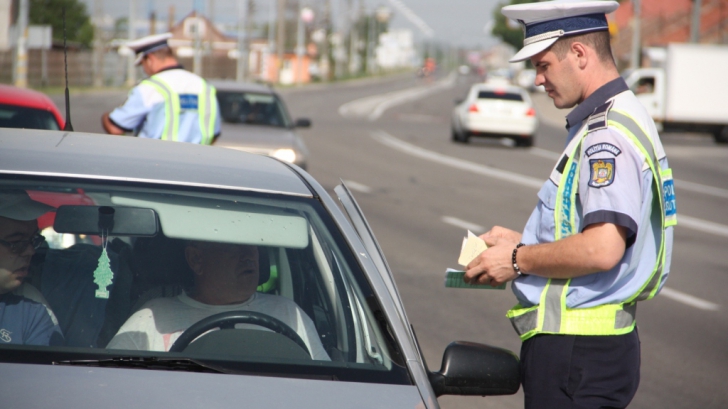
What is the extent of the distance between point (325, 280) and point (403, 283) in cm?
527

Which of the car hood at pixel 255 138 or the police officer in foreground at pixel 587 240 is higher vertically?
the police officer in foreground at pixel 587 240

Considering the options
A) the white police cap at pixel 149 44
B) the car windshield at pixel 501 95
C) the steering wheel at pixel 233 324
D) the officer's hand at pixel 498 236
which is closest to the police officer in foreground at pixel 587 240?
the officer's hand at pixel 498 236

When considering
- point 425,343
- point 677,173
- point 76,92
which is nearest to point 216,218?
point 425,343

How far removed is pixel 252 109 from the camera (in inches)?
505

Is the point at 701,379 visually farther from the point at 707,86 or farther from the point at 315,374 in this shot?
the point at 707,86

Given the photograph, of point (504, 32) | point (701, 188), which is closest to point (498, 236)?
point (701, 188)

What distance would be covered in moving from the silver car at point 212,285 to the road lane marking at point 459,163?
1342 centimetres

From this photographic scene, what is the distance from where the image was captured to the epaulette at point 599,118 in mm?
2703

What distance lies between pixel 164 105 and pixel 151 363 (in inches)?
166

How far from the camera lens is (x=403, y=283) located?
8250 mm

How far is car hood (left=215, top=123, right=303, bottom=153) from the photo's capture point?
35.5 ft

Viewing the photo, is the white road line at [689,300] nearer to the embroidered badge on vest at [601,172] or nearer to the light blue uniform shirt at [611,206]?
the light blue uniform shirt at [611,206]

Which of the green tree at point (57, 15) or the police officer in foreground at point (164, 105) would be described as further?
the green tree at point (57, 15)

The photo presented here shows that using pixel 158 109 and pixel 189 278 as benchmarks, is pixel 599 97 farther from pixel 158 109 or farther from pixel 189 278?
pixel 158 109
